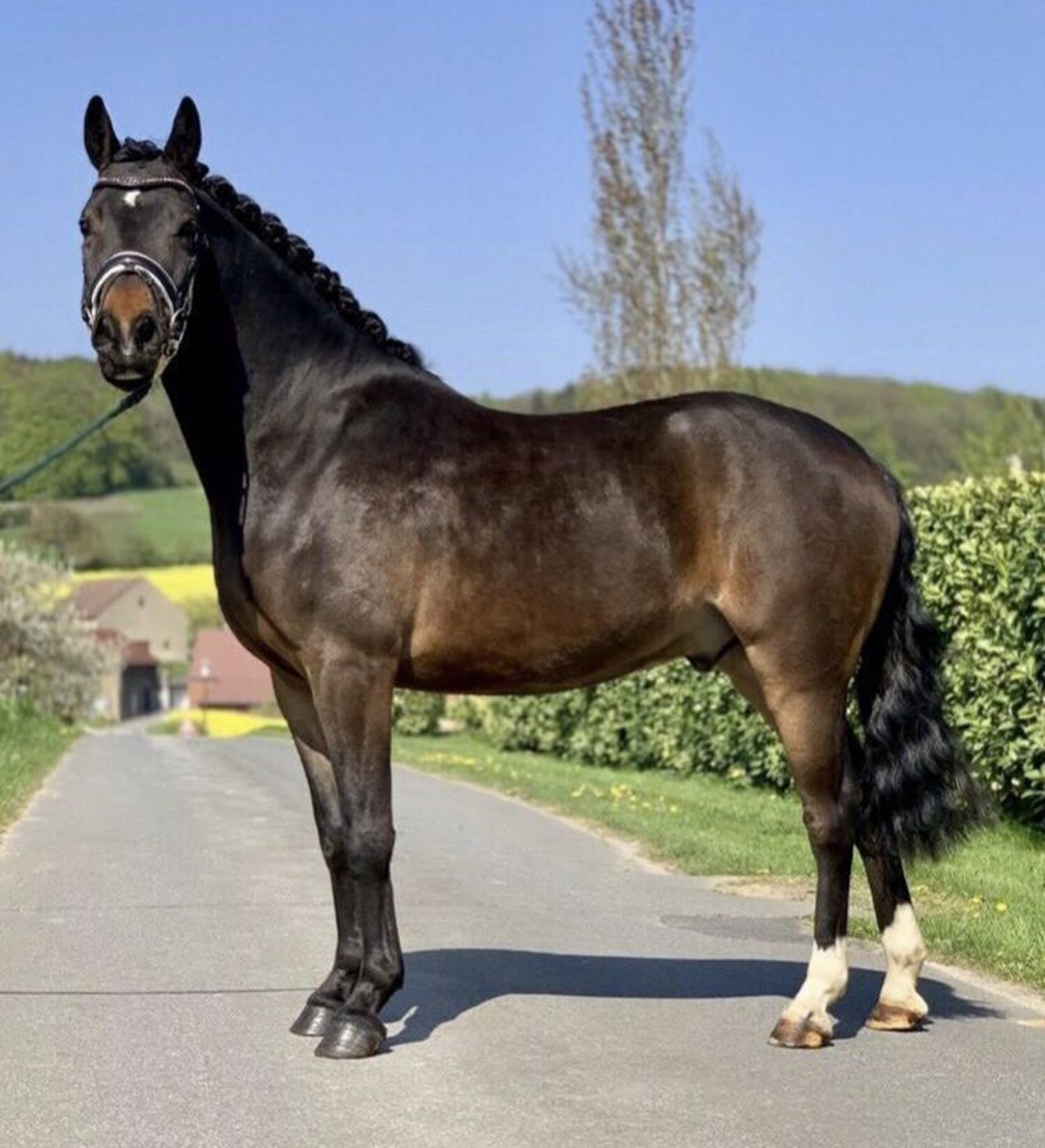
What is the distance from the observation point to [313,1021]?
6.18 metres

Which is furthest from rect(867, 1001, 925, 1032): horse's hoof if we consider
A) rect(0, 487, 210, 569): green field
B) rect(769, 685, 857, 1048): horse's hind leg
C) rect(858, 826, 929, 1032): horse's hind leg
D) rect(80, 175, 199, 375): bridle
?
rect(0, 487, 210, 569): green field

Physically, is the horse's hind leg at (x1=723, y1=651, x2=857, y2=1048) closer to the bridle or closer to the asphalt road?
the asphalt road

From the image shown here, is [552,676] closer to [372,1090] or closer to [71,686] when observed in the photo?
[372,1090]

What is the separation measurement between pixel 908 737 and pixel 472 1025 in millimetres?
1972

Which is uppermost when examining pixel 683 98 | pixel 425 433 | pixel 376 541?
pixel 683 98

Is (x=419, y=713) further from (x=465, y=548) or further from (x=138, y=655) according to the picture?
(x=138, y=655)

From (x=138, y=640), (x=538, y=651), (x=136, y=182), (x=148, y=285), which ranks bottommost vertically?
(x=138, y=640)

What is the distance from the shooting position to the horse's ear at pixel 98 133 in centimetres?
620

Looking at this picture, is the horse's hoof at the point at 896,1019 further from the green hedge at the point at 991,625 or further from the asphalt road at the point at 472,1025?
the green hedge at the point at 991,625

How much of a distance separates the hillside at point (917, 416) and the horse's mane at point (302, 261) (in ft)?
109

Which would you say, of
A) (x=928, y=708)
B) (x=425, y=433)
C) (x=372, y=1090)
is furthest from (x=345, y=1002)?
(x=928, y=708)

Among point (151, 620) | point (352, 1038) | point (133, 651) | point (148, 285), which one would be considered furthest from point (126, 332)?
point (151, 620)

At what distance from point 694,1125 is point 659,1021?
141cm

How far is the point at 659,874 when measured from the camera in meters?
11.2
